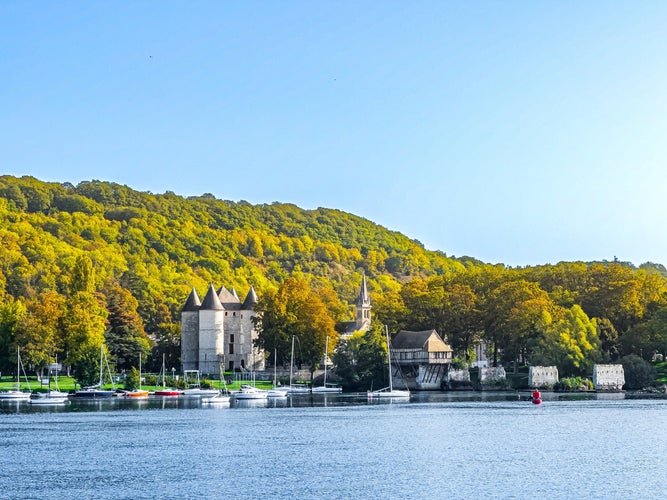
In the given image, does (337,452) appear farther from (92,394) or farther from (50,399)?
(92,394)

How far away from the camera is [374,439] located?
5744 cm

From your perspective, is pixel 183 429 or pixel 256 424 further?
pixel 256 424

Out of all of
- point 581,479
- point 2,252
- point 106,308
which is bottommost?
point 581,479

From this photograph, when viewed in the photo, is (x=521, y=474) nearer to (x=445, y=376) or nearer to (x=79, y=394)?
(x=79, y=394)

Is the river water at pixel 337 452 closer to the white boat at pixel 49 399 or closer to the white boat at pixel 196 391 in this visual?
the white boat at pixel 49 399

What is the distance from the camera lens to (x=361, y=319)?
13988cm

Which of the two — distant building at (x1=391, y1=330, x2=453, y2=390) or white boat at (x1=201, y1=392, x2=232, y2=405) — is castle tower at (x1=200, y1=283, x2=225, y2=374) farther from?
white boat at (x1=201, y1=392, x2=232, y2=405)

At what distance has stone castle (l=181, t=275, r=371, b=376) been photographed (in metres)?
123

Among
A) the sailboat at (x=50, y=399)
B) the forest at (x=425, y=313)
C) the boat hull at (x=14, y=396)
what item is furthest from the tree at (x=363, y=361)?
the boat hull at (x=14, y=396)

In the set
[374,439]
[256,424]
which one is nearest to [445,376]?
[256,424]

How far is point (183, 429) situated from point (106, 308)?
61.3 meters

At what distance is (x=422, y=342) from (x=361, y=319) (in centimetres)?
2727

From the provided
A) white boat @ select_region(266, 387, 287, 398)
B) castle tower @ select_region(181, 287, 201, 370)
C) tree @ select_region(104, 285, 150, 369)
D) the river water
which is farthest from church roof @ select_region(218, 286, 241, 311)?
the river water

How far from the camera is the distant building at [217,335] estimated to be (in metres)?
123
